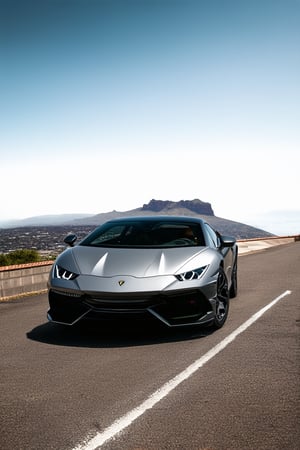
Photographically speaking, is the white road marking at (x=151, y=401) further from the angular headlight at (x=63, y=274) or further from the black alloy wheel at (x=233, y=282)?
the black alloy wheel at (x=233, y=282)

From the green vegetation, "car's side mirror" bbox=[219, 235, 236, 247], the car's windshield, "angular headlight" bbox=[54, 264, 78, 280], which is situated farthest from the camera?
the green vegetation

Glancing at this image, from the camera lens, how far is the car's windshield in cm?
736

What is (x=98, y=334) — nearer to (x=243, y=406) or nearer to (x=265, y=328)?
(x=265, y=328)

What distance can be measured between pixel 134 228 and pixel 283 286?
5146mm

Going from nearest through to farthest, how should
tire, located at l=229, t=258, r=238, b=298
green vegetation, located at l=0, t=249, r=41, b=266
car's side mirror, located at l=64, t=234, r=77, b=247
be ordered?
car's side mirror, located at l=64, t=234, r=77, b=247, tire, located at l=229, t=258, r=238, b=298, green vegetation, located at l=0, t=249, r=41, b=266

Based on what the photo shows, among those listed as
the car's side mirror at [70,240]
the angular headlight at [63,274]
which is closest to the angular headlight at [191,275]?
the angular headlight at [63,274]

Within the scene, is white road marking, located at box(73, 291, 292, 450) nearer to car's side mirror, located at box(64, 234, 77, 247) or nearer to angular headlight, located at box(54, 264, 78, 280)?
angular headlight, located at box(54, 264, 78, 280)

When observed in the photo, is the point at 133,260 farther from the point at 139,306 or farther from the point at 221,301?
the point at 221,301

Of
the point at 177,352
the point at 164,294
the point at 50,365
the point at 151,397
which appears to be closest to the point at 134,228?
the point at 164,294

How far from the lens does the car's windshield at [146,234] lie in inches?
290

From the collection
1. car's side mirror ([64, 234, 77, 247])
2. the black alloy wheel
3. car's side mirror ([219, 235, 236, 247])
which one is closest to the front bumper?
car's side mirror ([64, 234, 77, 247])

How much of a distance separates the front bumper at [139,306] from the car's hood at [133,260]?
0.29 meters

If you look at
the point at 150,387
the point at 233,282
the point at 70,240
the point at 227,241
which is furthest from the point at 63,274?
the point at 233,282

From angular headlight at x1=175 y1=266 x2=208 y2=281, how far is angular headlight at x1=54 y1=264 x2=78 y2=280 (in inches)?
47.8
